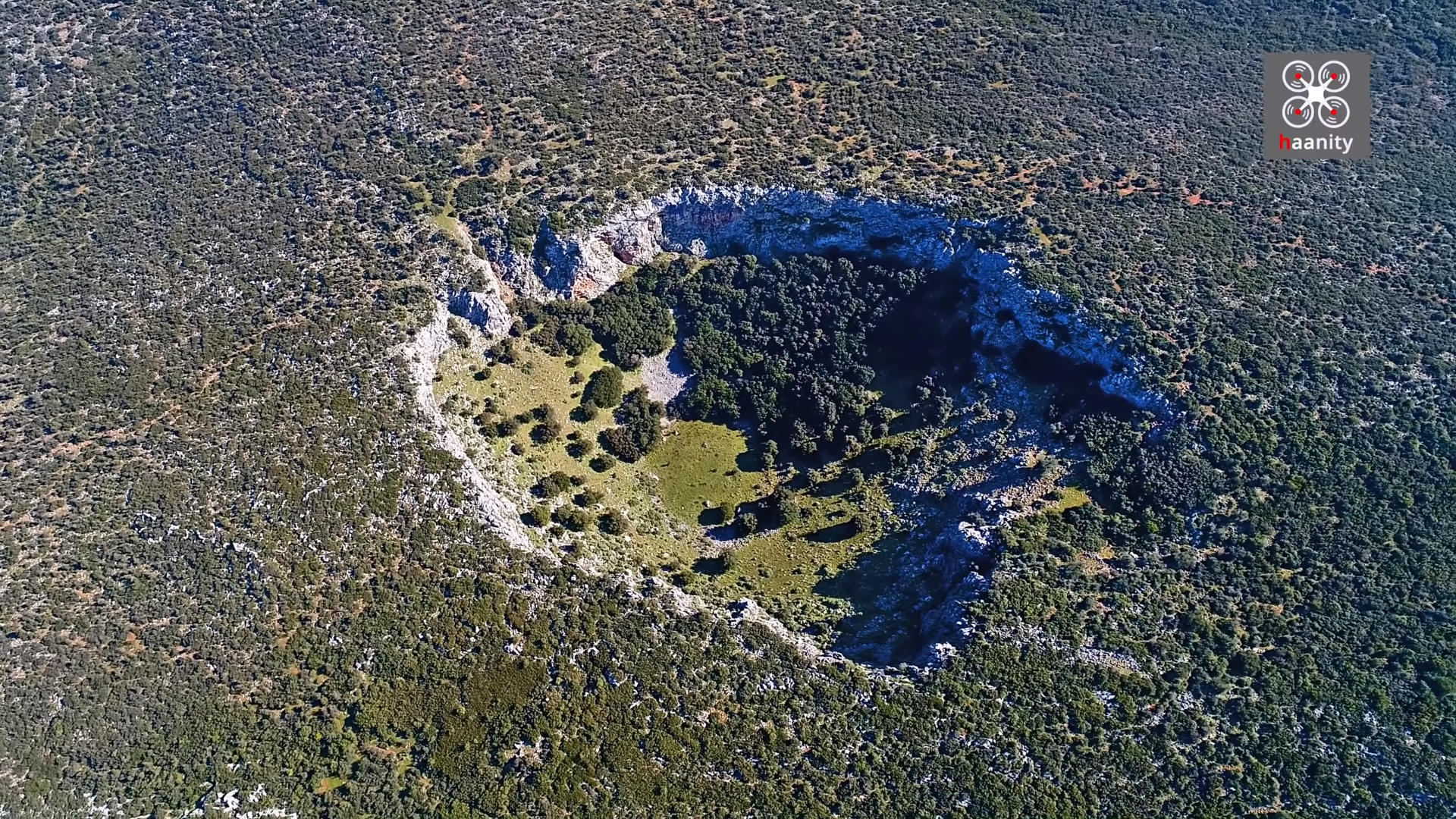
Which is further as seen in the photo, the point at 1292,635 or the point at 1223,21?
the point at 1223,21

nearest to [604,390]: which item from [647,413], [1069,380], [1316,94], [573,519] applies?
[647,413]

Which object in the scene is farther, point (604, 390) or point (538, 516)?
point (604, 390)

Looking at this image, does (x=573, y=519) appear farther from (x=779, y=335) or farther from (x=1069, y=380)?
(x=1069, y=380)

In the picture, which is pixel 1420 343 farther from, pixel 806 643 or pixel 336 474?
pixel 336 474

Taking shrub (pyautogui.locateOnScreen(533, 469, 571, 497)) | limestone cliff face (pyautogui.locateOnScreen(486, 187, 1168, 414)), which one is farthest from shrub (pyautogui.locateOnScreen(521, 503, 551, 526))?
limestone cliff face (pyautogui.locateOnScreen(486, 187, 1168, 414))

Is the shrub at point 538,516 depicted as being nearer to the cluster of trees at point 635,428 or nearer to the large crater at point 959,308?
the cluster of trees at point 635,428

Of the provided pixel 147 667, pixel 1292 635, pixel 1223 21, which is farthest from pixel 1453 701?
pixel 147 667

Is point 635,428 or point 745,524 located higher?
point 635,428
